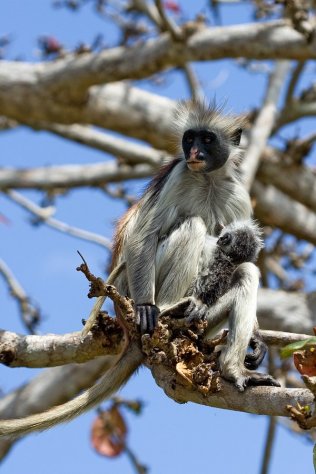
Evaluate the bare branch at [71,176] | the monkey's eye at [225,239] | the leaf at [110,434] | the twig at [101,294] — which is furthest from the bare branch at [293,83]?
the twig at [101,294]

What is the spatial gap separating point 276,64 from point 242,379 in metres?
9.22

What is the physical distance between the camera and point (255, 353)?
6.30 meters

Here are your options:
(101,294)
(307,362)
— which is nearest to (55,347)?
(101,294)

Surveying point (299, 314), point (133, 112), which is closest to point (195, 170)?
point (299, 314)

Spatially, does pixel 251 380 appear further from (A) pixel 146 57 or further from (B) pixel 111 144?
(B) pixel 111 144

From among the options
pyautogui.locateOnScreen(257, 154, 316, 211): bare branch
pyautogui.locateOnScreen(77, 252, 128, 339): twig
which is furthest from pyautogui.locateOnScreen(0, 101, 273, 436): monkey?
pyautogui.locateOnScreen(257, 154, 316, 211): bare branch

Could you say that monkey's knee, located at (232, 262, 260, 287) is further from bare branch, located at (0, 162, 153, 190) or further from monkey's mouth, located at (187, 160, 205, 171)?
bare branch, located at (0, 162, 153, 190)

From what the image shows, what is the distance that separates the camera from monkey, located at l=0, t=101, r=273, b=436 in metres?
5.89

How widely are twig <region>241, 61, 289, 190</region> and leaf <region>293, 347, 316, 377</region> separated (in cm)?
582

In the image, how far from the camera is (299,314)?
10398 millimetres

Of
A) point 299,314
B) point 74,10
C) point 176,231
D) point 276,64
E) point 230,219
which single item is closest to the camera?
point 176,231

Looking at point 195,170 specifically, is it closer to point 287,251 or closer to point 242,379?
point 242,379

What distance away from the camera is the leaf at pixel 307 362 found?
4.64 m

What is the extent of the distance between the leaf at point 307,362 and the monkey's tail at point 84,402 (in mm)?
1579
